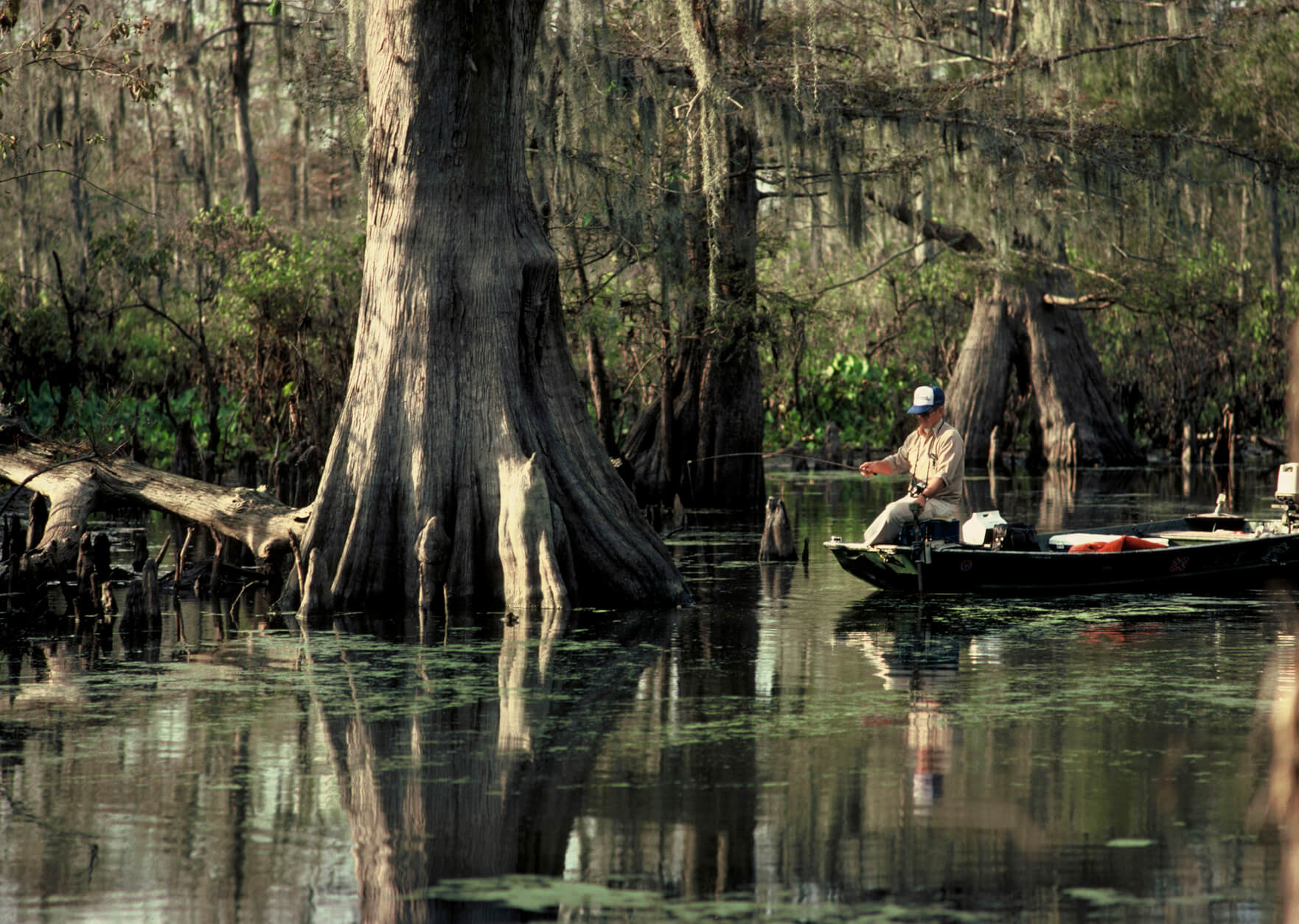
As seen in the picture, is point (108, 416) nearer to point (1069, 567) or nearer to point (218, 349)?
point (218, 349)

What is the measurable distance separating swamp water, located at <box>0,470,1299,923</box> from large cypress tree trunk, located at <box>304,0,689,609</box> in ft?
2.47

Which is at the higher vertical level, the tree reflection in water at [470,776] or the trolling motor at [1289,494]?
the trolling motor at [1289,494]

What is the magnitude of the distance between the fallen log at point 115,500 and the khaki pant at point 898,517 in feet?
14.2

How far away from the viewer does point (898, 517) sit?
14.0 metres

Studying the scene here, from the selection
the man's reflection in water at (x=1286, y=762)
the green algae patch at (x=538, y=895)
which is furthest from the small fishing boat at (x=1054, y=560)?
the green algae patch at (x=538, y=895)

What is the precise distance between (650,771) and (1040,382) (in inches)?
1075

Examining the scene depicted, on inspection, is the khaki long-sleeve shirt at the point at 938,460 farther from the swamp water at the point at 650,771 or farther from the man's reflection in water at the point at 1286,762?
the man's reflection in water at the point at 1286,762

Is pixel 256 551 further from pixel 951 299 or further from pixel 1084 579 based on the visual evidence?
pixel 951 299

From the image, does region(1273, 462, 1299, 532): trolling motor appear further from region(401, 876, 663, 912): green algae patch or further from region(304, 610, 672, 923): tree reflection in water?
region(401, 876, 663, 912): green algae patch

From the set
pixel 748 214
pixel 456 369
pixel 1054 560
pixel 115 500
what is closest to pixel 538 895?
pixel 456 369

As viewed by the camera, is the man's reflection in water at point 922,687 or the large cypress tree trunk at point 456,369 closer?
the man's reflection in water at point 922,687

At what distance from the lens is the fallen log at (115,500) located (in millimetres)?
13773

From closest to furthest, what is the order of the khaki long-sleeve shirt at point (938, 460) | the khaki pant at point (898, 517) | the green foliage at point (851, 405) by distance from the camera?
the khaki long-sleeve shirt at point (938, 460) < the khaki pant at point (898, 517) < the green foliage at point (851, 405)

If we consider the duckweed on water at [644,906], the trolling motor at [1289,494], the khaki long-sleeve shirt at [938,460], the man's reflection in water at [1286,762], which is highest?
the khaki long-sleeve shirt at [938,460]
